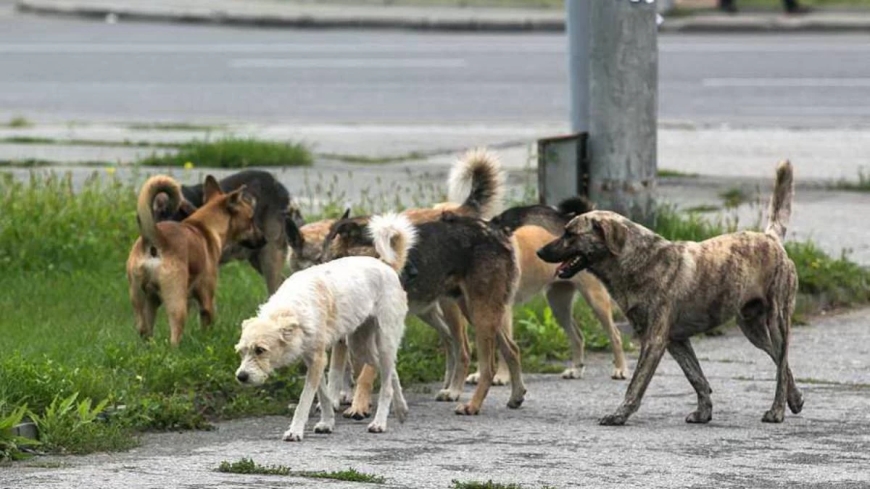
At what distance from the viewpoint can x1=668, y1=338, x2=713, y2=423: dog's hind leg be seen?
8.77 metres

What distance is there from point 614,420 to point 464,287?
1.14 metres

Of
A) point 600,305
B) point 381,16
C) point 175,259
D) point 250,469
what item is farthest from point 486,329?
point 381,16

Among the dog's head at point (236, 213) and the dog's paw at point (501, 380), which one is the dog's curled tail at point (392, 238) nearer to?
the dog's paw at point (501, 380)

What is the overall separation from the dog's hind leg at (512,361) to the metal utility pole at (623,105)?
2853 millimetres

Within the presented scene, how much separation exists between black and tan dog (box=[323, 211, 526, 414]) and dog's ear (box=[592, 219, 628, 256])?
63cm

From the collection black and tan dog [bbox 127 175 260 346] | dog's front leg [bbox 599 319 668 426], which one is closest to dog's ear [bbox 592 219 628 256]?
dog's front leg [bbox 599 319 668 426]

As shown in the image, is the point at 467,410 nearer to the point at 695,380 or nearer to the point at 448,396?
the point at 448,396

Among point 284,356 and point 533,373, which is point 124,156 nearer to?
point 533,373

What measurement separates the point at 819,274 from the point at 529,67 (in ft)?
39.1

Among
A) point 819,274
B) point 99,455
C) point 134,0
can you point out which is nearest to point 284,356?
point 99,455

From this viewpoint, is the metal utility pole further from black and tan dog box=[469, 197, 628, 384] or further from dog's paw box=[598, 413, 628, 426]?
dog's paw box=[598, 413, 628, 426]

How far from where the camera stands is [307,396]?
825 cm

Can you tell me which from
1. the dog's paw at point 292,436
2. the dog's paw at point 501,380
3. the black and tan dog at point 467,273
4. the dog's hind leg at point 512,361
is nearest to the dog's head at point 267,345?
the dog's paw at point 292,436

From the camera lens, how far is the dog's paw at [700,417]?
28.7ft
